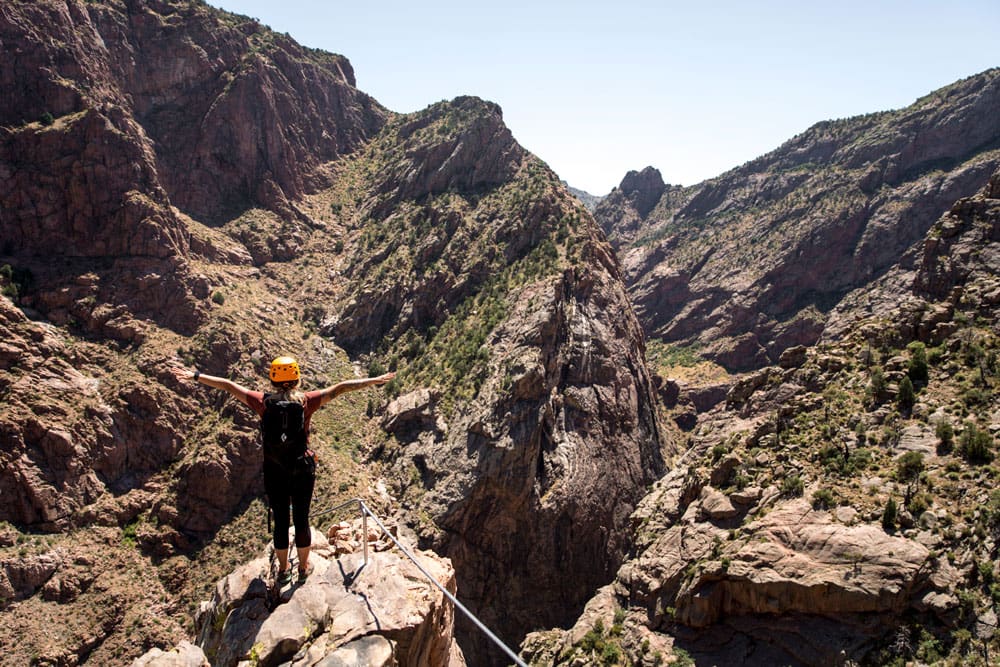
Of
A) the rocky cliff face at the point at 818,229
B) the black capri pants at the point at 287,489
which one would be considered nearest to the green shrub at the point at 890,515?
the black capri pants at the point at 287,489

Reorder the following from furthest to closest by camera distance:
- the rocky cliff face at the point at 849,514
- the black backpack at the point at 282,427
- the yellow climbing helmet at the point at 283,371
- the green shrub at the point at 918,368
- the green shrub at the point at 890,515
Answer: the green shrub at the point at 918,368, the green shrub at the point at 890,515, the rocky cliff face at the point at 849,514, the yellow climbing helmet at the point at 283,371, the black backpack at the point at 282,427

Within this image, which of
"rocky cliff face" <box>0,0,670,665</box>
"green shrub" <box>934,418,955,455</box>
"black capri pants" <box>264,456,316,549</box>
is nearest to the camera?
"black capri pants" <box>264,456,316,549</box>

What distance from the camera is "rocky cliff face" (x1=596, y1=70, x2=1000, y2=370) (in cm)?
9625

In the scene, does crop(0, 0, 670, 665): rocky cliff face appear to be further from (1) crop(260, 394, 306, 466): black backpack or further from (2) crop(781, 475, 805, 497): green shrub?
(1) crop(260, 394, 306, 466): black backpack

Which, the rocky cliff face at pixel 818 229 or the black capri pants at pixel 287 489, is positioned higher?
the rocky cliff face at pixel 818 229

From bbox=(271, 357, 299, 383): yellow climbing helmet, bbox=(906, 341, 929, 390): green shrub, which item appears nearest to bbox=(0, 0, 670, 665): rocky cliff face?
bbox=(906, 341, 929, 390): green shrub

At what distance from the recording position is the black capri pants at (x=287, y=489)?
34.4 feet

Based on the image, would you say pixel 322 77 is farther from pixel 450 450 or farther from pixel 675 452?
pixel 675 452

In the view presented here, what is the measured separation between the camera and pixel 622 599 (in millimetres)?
31547

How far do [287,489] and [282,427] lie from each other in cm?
133

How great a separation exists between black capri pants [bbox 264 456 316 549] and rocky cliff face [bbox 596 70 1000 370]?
97.2 metres

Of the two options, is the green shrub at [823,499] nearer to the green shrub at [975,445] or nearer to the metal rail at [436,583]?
the green shrub at [975,445]

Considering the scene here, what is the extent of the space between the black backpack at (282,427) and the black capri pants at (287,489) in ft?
0.88

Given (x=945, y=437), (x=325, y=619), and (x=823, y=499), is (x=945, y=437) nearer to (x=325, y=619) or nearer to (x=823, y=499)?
(x=823, y=499)
